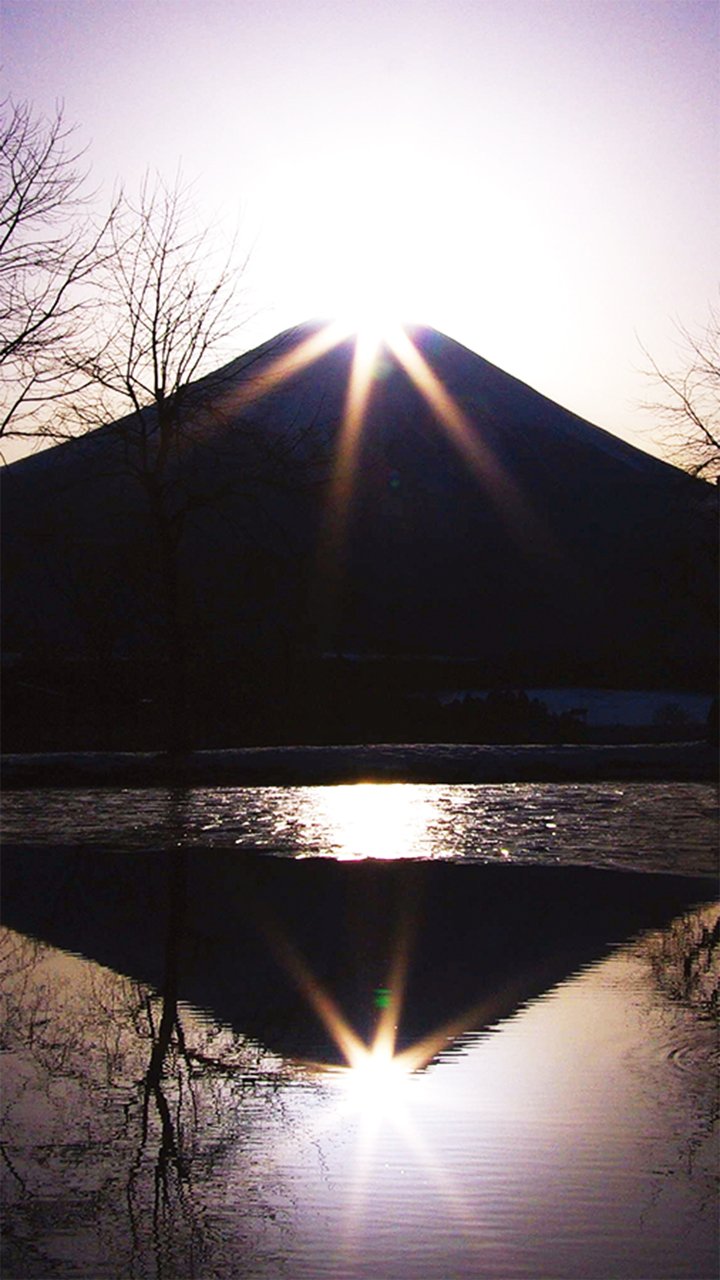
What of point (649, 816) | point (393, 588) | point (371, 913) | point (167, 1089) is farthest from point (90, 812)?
point (393, 588)

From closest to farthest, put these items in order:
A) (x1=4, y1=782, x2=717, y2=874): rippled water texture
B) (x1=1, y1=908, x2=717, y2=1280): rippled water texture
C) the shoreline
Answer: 1. (x1=1, y1=908, x2=717, y2=1280): rippled water texture
2. (x1=4, y1=782, x2=717, y2=874): rippled water texture
3. the shoreline

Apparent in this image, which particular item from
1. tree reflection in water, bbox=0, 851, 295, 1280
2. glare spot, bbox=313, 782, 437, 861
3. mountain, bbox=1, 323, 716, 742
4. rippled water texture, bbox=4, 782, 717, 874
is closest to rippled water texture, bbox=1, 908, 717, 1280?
tree reflection in water, bbox=0, 851, 295, 1280

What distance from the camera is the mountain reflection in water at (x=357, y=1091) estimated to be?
3949 mm

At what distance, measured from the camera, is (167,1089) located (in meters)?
5.22

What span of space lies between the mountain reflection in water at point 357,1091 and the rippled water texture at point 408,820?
2.37m

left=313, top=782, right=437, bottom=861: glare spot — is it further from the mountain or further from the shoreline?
the mountain

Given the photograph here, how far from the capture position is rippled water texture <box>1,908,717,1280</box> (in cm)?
387

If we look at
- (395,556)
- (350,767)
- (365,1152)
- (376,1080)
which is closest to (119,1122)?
(365,1152)

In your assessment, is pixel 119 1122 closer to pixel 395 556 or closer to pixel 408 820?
pixel 408 820

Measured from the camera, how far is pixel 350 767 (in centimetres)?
1855

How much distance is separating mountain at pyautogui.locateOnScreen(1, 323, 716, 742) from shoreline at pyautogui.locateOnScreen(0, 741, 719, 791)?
12199 millimetres

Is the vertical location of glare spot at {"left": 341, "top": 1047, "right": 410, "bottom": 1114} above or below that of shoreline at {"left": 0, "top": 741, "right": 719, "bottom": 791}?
below

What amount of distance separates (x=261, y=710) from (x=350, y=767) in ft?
41.1

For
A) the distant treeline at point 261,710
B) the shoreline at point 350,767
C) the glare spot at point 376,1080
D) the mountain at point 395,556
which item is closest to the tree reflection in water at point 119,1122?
the glare spot at point 376,1080
